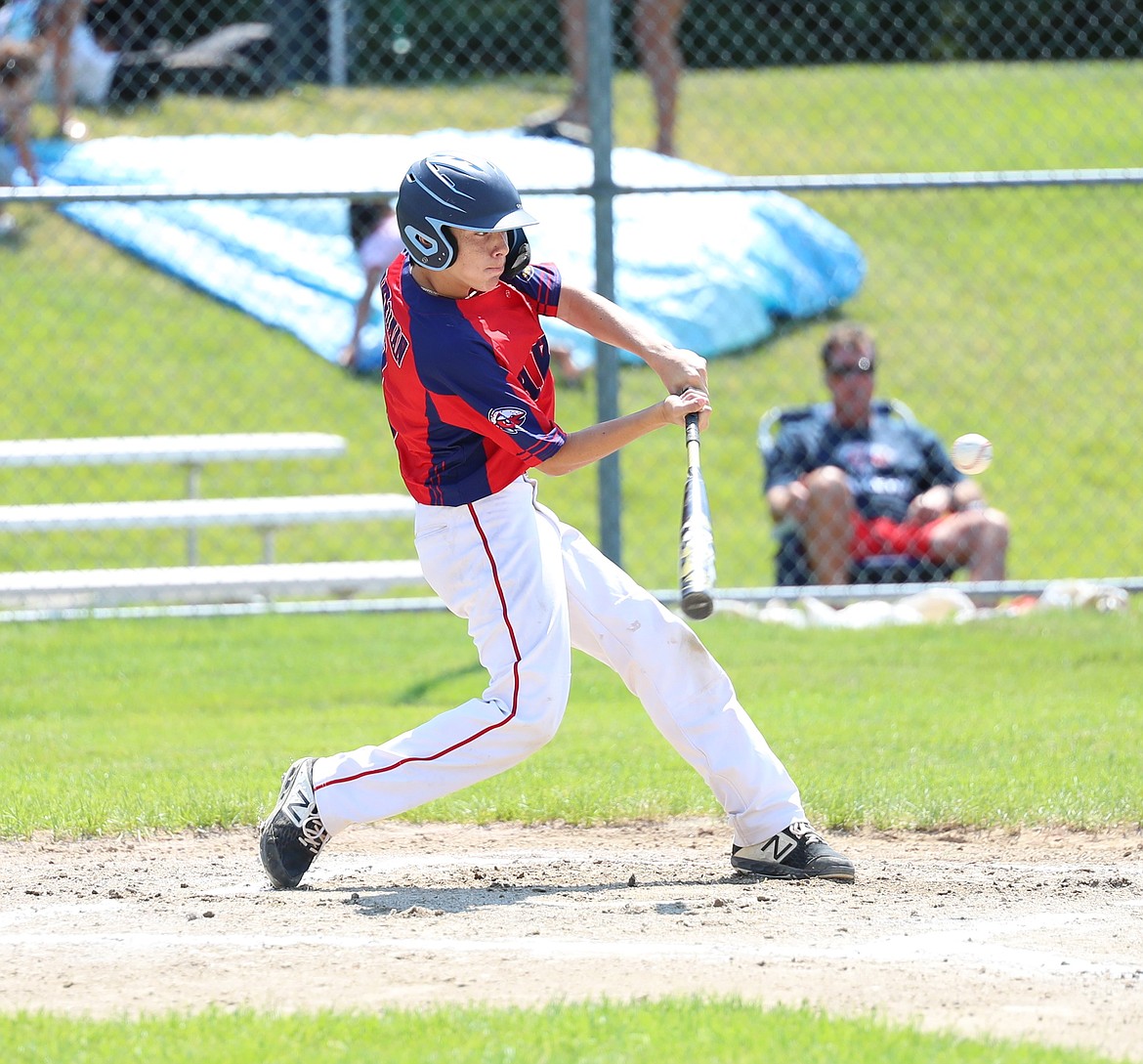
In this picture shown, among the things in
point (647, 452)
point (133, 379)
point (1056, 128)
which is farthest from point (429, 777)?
point (1056, 128)

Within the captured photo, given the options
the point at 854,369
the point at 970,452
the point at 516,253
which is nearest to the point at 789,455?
the point at 854,369

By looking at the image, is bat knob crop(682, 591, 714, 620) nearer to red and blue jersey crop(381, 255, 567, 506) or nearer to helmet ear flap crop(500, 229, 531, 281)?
red and blue jersey crop(381, 255, 567, 506)

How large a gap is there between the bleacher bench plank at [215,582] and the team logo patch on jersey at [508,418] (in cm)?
445

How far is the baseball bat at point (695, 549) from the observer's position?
4.00 meters

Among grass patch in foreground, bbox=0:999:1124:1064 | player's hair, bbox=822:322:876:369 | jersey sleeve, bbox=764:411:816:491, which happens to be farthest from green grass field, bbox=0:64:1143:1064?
player's hair, bbox=822:322:876:369

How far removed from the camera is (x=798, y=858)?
4480mm

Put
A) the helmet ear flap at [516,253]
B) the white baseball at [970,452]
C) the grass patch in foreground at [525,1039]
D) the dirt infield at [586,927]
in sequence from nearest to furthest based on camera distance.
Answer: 1. the grass patch in foreground at [525,1039]
2. the dirt infield at [586,927]
3. the helmet ear flap at [516,253]
4. the white baseball at [970,452]

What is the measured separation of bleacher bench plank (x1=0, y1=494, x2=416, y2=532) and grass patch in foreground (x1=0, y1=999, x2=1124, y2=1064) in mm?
5489

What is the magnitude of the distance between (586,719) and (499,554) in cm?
258

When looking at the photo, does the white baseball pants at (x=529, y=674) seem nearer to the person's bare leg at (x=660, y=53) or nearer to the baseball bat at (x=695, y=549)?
the baseball bat at (x=695, y=549)

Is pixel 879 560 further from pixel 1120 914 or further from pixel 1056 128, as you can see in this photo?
pixel 1056 128

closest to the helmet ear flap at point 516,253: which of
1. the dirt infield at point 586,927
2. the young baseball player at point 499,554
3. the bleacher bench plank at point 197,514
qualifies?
the young baseball player at point 499,554

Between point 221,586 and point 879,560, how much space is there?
11.1ft

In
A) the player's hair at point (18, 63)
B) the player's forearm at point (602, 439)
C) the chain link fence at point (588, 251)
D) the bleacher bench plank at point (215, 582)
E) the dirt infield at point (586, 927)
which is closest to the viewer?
the dirt infield at point (586, 927)
